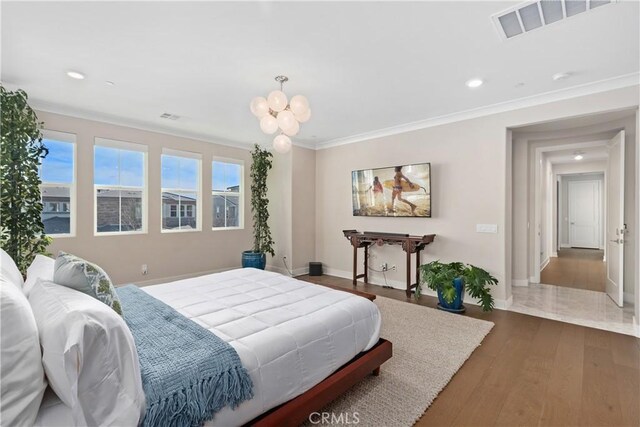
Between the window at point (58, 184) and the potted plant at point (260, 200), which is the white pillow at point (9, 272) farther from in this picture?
the potted plant at point (260, 200)

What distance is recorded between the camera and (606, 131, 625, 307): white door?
3.72 metres

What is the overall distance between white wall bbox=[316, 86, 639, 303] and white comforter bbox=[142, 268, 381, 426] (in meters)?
2.54

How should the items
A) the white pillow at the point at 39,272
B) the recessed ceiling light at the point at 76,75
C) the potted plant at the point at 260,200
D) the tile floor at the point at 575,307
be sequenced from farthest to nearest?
the potted plant at the point at 260,200
the tile floor at the point at 575,307
the recessed ceiling light at the point at 76,75
the white pillow at the point at 39,272

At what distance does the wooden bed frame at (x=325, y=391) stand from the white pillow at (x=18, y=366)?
2.84ft

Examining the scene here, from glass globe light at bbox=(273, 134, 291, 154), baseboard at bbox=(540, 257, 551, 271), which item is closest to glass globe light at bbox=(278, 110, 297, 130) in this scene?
glass globe light at bbox=(273, 134, 291, 154)

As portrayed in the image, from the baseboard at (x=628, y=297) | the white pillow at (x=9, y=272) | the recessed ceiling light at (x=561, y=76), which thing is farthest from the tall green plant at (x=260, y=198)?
the baseboard at (x=628, y=297)

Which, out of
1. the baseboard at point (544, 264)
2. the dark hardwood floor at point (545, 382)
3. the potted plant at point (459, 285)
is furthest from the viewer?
the baseboard at point (544, 264)

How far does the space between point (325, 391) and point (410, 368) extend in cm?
100

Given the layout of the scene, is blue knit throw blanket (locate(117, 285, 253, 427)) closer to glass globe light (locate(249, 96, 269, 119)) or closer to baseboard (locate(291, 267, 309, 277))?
glass globe light (locate(249, 96, 269, 119))

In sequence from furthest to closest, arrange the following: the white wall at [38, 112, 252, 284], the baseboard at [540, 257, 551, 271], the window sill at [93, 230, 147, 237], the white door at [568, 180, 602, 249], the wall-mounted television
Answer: the white door at [568, 180, 602, 249]
the baseboard at [540, 257, 551, 271]
the wall-mounted television
the window sill at [93, 230, 147, 237]
the white wall at [38, 112, 252, 284]

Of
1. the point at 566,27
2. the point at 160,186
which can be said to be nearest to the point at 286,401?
the point at 566,27

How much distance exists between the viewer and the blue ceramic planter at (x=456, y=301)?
3688 mm

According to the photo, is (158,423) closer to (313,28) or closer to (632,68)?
(313,28)

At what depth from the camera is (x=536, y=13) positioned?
211cm
